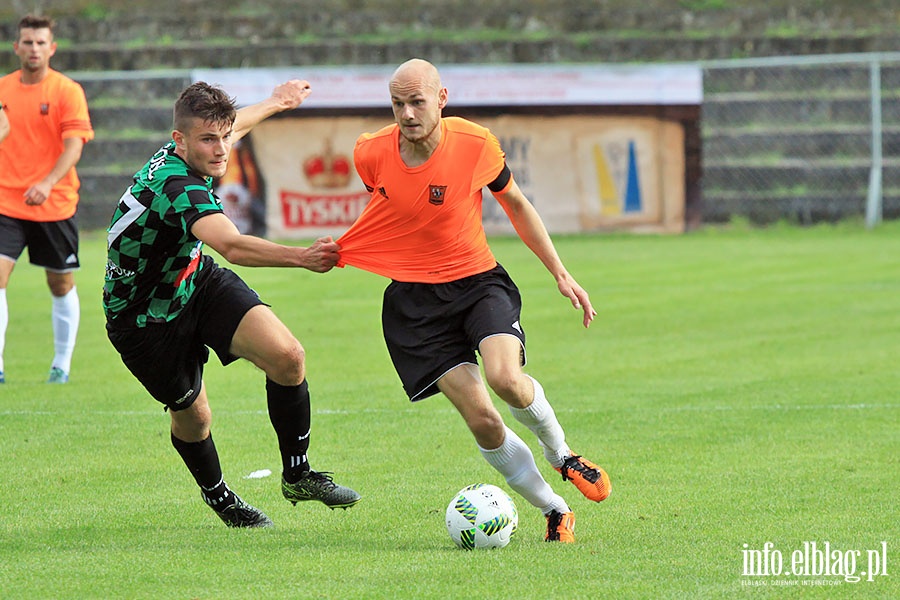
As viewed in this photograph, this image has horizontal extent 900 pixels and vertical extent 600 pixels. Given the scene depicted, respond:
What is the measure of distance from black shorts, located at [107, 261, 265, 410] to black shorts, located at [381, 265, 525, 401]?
64 centimetres

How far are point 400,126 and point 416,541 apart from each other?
1.75 meters

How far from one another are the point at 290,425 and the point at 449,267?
0.98m

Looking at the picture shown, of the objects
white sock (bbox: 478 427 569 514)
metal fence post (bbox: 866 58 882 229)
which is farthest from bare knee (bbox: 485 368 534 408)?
metal fence post (bbox: 866 58 882 229)

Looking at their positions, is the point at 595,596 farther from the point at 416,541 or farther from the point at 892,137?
the point at 892,137

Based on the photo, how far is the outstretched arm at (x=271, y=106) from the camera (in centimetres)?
644

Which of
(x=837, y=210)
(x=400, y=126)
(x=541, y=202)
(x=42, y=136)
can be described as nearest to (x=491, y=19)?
(x=541, y=202)

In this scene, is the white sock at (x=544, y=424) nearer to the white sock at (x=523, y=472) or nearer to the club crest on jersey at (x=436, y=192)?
the white sock at (x=523, y=472)

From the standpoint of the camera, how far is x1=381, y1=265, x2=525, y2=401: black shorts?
18.7 feet

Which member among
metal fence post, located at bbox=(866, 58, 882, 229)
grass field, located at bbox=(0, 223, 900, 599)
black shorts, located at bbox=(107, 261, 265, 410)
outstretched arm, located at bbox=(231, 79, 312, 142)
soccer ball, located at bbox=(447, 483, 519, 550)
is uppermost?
outstretched arm, located at bbox=(231, 79, 312, 142)

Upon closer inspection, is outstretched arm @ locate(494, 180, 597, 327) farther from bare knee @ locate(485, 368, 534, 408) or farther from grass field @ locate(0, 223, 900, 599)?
grass field @ locate(0, 223, 900, 599)

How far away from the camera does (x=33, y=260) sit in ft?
32.4

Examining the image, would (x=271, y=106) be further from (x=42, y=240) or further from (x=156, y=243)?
(x=42, y=240)

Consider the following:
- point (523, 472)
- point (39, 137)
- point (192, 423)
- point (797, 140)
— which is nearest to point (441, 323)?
point (523, 472)

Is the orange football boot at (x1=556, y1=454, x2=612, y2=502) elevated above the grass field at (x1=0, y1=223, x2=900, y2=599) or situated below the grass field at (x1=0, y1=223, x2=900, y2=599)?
above
